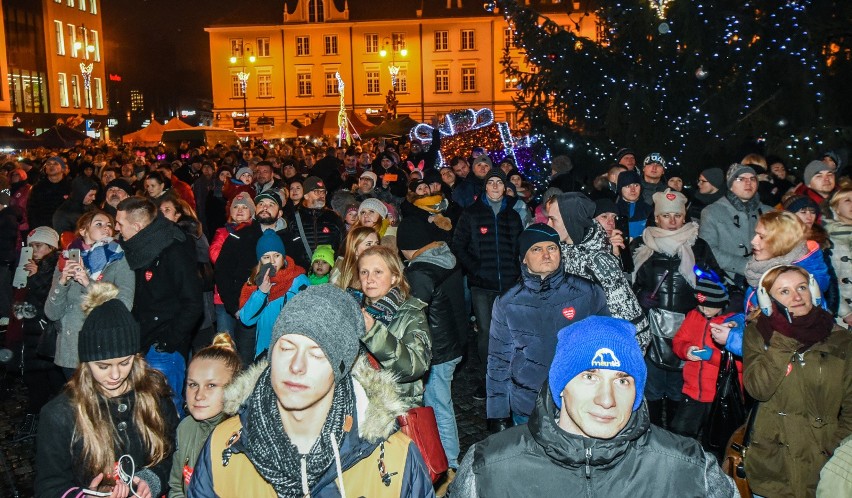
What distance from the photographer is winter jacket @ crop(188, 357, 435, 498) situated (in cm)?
235

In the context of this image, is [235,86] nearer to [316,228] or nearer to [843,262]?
[316,228]

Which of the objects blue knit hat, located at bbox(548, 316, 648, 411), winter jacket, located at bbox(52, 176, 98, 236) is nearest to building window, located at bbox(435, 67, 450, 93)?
winter jacket, located at bbox(52, 176, 98, 236)

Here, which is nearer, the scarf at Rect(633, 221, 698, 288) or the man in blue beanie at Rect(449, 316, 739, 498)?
the man in blue beanie at Rect(449, 316, 739, 498)

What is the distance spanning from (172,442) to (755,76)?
1170 cm

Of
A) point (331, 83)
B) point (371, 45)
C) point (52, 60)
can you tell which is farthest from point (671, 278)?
point (331, 83)

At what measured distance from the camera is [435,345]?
5309 mm

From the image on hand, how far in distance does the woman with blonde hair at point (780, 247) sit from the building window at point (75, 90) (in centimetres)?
5974

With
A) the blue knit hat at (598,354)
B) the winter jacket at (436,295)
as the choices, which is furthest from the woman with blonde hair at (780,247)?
the blue knit hat at (598,354)

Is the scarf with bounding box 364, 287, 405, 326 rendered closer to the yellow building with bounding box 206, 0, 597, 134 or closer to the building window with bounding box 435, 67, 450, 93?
the yellow building with bounding box 206, 0, 597, 134

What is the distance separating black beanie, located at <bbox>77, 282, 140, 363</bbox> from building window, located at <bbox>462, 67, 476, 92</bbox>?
62.3 meters

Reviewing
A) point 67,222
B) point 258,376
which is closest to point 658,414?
point 258,376

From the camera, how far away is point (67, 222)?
28.9 ft

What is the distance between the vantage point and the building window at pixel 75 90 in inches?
2239

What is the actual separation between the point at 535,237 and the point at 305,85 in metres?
64.3
